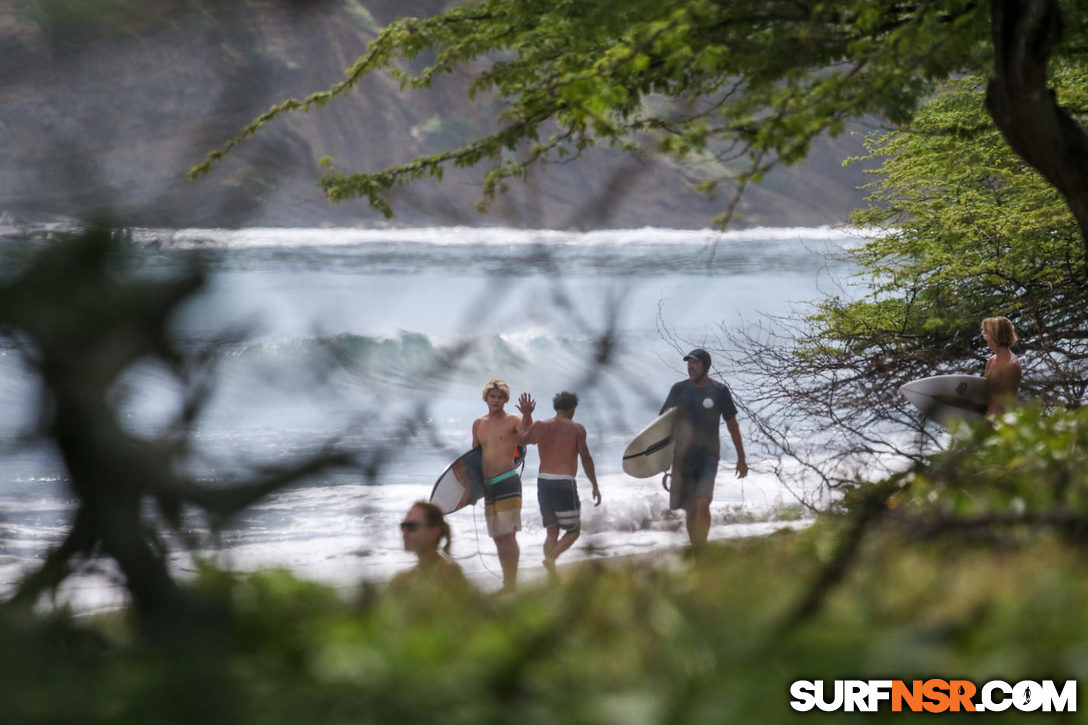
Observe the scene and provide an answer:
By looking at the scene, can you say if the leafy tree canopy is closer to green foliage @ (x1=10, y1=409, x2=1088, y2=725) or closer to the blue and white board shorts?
the blue and white board shorts

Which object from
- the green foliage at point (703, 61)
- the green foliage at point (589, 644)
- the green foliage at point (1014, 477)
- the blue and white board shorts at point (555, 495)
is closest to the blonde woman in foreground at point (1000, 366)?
the green foliage at point (703, 61)

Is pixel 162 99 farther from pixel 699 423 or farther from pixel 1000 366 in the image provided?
pixel 699 423

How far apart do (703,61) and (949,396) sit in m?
5.01

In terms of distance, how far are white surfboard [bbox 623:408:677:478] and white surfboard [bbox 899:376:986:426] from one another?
8.37 ft

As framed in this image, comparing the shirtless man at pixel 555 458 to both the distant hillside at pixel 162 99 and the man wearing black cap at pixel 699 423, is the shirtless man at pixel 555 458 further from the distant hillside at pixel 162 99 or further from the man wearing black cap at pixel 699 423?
the distant hillside at pixel 162 99

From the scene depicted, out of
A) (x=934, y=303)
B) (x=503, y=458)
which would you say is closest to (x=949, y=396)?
(x=503, y=458)

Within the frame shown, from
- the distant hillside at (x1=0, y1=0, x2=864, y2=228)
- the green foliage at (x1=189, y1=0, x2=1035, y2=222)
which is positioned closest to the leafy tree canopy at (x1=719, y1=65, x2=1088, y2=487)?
the green foliage at (x1=189, y1=0, x2=1035, y2=222)

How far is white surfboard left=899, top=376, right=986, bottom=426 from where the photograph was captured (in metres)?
9.09

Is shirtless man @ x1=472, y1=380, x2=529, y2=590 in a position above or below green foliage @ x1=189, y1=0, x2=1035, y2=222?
below

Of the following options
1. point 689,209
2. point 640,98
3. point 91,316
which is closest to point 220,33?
point 91,316

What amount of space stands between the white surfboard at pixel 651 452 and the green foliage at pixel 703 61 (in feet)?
13.4

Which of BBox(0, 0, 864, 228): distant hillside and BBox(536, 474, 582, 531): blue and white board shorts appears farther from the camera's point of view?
BBox(536, 474, 582, 531): blue and white board shorts

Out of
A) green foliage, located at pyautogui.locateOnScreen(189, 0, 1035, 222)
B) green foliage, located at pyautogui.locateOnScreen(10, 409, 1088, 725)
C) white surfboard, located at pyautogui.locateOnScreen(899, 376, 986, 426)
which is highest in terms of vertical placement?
green foliage, located at pyautogui.locateOnScreen(189, 0, 1035, 222)

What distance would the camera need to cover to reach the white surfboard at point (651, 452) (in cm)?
1116
